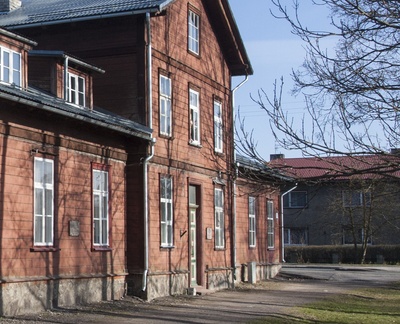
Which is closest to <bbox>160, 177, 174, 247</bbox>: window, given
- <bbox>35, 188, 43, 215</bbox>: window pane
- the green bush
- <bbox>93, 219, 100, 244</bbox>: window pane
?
<bbox>93, 219, 100, 244</bbox>: window pane

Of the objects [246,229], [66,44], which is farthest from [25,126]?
[246,229]

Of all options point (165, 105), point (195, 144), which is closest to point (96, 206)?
point (165, 105)

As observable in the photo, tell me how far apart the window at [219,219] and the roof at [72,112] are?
611cm

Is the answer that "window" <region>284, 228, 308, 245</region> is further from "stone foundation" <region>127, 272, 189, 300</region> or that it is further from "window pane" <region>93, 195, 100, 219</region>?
"window pane" <region>93, 195, 100, 219</region>

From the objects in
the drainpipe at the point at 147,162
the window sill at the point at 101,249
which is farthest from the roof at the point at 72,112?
the window sill at the point at 101,249

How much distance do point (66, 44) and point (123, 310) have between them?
7866 millimetres

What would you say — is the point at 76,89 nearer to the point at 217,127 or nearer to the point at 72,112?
the point at 72,112

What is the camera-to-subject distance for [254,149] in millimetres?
11578

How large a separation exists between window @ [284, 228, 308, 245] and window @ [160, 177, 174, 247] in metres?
37.1

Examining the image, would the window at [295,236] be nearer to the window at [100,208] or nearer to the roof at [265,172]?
the window at [100,208]

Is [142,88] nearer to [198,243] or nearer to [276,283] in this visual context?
[198,243]

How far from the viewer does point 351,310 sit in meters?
19.7

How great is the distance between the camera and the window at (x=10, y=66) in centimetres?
1742

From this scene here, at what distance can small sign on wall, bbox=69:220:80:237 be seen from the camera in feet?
59.2
